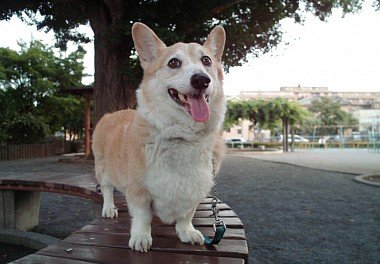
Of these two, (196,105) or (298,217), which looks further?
(298,217)

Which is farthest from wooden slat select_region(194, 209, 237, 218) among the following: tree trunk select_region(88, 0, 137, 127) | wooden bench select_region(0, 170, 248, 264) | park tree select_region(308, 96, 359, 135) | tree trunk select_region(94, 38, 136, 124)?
park tree select_region(308, 96, 359, 135)

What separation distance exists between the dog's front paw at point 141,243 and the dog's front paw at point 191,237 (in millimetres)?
199

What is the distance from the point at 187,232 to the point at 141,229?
0.85 ft

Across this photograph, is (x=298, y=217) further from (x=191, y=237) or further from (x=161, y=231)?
(x=191, y=237)

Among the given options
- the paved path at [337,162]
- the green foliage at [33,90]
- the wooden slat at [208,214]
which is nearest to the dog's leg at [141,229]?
the wooden slat at [208,214]

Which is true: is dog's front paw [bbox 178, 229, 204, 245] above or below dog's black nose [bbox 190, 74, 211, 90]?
below

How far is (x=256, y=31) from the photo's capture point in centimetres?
1216

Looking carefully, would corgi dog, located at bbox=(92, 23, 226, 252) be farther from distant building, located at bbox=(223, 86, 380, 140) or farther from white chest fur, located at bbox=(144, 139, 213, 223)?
distant building, located at bbox=(223, 86, 380, 140)

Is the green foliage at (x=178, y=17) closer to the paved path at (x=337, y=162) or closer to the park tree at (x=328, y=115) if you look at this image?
the paved path at (x=337, y=162)

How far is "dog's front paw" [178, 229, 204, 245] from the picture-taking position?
1.92m

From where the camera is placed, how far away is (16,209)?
180 inches

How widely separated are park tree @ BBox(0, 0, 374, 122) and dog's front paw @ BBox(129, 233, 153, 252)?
734 cm

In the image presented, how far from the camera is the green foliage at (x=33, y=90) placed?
50.6 feet

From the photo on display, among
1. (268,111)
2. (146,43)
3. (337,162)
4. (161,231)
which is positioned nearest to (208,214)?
(161,231)
